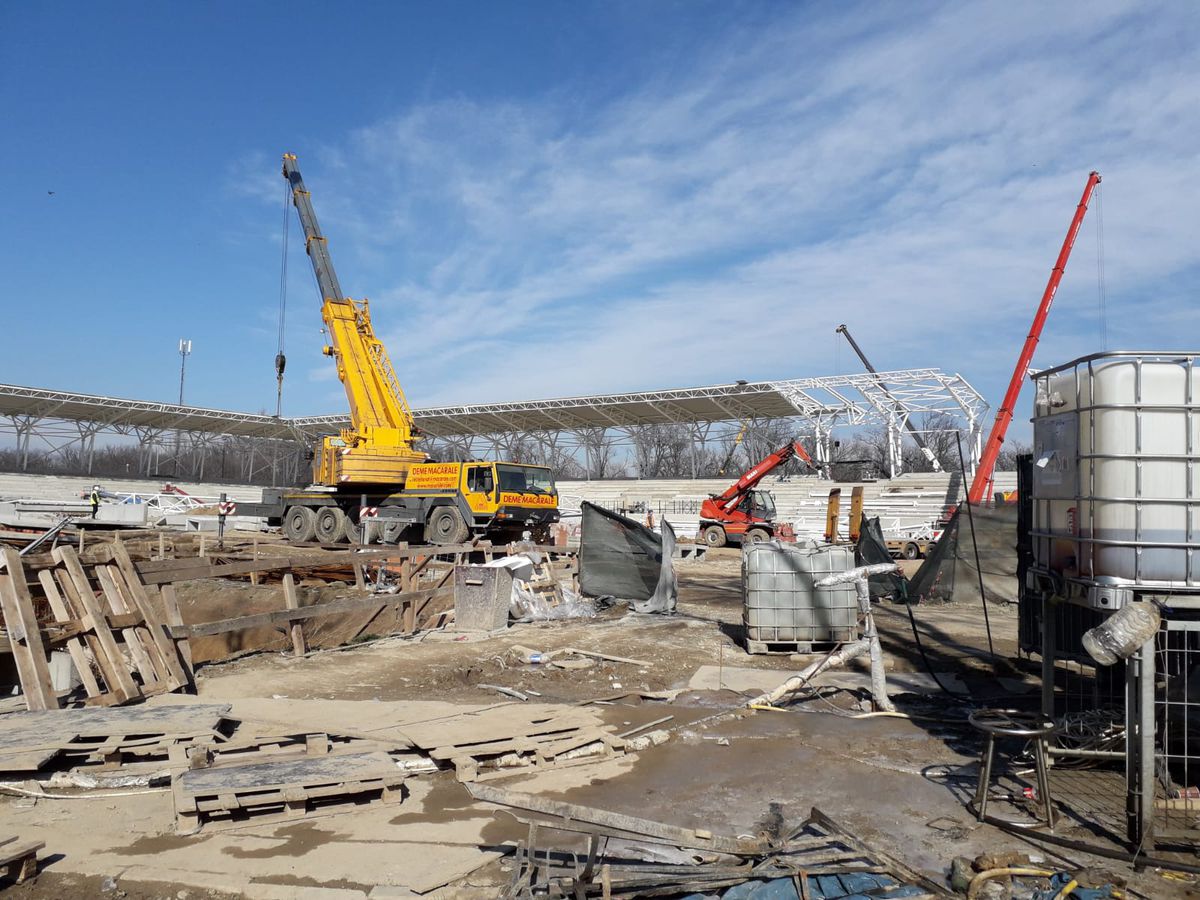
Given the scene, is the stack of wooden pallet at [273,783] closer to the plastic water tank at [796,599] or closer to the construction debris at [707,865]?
the construction debris at [707,865]

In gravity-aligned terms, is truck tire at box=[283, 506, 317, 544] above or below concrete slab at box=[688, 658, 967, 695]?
above

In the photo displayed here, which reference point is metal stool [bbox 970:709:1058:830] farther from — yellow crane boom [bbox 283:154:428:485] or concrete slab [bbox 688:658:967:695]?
yellow crane boom [bbox 283:154:428:485]

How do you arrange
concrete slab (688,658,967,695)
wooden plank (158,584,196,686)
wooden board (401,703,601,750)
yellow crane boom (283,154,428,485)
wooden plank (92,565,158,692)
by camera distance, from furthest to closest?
yellow crane boom (283,154,428,485), concrete slab (688,658,967,695), wooden plank (158,584,196,686), wooden plank (92,565,158,692), wooden board (401,703,601,750)

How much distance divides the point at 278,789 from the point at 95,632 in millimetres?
3879

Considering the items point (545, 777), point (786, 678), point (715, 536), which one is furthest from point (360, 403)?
point (545, 777)

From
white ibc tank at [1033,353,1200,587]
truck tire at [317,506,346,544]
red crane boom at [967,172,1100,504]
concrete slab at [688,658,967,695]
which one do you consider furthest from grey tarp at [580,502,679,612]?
red crane boom at [967,172,1100,504]

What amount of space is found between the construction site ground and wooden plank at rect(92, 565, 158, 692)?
1.69 feet

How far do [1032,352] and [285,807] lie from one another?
3730 centimetres

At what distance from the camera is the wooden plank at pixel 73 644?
23.8 feet

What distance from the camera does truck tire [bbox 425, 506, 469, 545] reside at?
2248 centimetres

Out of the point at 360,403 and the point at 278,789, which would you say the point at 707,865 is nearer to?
the point at 278,789

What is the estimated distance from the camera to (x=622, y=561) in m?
14.6

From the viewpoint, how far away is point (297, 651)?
1012 centimetres

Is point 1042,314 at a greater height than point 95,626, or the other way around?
point 1042,314
